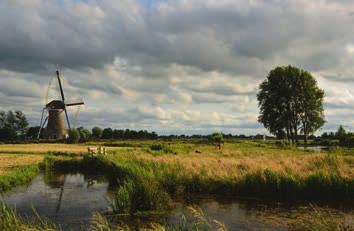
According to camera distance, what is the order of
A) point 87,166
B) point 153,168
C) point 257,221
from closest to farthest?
point 257,221 → point 153,168 → point 87,166

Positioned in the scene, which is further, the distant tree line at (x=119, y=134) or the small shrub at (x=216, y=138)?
the distant tree line at (x=119, y=134)

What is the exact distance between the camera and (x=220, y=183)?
2183 centimetres

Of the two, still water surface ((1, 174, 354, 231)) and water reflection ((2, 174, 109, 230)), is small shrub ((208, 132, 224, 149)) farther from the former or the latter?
still water surface ((1, 174, 354, 231))

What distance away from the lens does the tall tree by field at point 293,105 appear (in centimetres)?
6525

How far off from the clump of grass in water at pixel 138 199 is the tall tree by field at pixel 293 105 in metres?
51.2

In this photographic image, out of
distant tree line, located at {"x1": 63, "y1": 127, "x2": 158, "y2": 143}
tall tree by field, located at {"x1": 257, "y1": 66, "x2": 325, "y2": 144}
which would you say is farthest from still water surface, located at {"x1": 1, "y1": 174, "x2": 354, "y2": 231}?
distant tree line, located at {"x1": 63, "y1": 127, "x2": 158, "y2": 143}

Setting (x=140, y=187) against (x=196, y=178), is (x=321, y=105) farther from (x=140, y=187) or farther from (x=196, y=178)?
(x=140, y=187)

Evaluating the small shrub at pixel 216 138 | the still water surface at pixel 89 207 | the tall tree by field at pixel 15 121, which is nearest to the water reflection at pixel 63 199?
the still water surface at pixel 89 207

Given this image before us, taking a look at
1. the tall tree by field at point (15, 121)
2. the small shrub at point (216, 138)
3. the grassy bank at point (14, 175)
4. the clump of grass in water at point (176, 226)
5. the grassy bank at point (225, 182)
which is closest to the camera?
the clump of grass in water at point (176, 226)

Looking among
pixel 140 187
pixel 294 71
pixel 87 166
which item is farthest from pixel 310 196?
pixel 294 71

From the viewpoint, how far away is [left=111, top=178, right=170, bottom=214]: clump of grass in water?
1602 centimetres

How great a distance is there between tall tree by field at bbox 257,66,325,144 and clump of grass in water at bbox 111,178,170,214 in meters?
51.2

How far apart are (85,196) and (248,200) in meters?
8.17

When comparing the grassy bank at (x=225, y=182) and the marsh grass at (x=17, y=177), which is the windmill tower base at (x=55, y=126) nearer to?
the marsh grass at (x=17, y=177)
